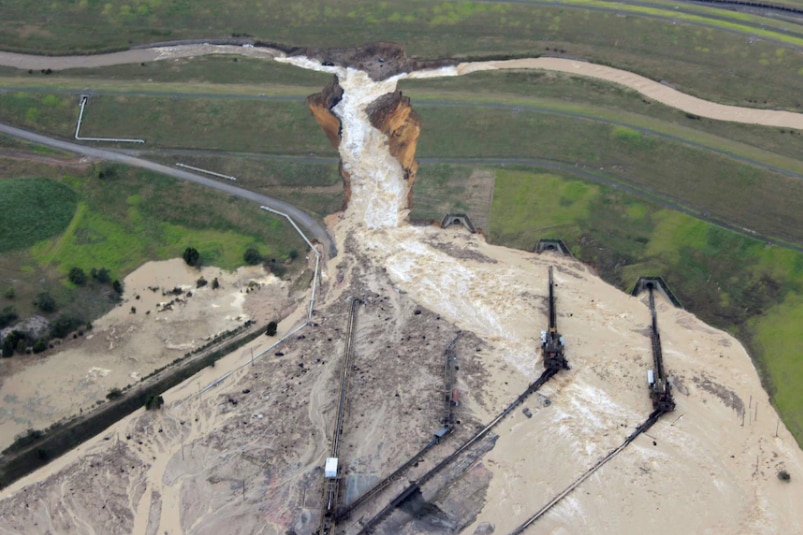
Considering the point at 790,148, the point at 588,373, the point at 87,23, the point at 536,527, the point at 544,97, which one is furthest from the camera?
the point at 87,23

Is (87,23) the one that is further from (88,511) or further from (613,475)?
(613,475)

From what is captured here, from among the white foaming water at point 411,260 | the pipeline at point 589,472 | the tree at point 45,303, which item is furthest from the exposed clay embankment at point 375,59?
the pipeline at point 589,472

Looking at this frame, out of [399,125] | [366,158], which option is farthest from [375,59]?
[366,158]

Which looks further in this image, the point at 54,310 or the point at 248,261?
the point at 248,261

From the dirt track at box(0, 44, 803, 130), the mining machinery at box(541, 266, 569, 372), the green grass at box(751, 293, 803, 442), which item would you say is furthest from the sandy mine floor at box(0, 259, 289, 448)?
the green grass at box(751, 293, 803, 442)

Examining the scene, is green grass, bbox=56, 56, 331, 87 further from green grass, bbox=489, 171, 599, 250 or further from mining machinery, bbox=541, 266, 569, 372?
mining machinery, bbox=541, 266, 569, 372

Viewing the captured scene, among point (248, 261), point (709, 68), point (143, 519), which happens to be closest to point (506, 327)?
point (248, 261)

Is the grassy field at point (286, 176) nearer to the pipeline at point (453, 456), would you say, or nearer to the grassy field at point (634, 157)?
the grassy field at point (634, 157)

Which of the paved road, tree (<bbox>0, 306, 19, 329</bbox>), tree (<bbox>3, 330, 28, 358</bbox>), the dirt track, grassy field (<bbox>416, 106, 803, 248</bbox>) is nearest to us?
tree (<bbox>3, 330, 28, 358</bbox>)
